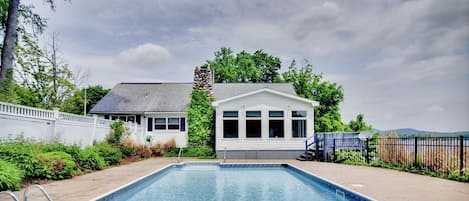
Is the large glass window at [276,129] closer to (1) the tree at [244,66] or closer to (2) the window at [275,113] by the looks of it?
(2) the window at [275,113]

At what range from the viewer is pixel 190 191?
10.4 m

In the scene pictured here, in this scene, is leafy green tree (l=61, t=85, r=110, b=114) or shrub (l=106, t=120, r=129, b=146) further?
leafy green tree (l=61, t=85, r=110, b=114)

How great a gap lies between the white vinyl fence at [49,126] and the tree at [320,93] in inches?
743

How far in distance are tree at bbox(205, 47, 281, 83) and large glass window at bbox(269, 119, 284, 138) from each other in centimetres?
1831

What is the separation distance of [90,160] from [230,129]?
898 centimetres

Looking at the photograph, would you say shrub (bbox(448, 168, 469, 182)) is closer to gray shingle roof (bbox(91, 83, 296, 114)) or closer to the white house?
the white house

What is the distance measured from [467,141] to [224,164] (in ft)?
33.7

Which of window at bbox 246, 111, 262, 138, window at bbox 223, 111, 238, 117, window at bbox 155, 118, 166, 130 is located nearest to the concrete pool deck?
window at bbox 246, 111, 262, 138

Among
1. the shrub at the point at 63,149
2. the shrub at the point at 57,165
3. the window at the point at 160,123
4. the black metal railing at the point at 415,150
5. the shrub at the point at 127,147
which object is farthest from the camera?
the window at the point at 160,123

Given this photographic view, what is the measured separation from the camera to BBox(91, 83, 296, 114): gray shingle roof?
24766 mm

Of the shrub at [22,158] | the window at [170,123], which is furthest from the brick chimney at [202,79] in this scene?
the shrub at [22,158]

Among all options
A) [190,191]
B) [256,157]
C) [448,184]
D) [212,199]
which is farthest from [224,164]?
[448,184]

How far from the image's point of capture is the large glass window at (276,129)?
20500 mm

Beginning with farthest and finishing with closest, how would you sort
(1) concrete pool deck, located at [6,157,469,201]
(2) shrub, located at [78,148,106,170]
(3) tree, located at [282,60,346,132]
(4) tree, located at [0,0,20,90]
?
1. (3) tree, located at [282,60,346,132]
2. (4) tree, located at [0,0,20,90]
3. (2) shrub, located at [78,148,106,170]
4. (1) concrete pool deck, located at [6,157,469,201]
